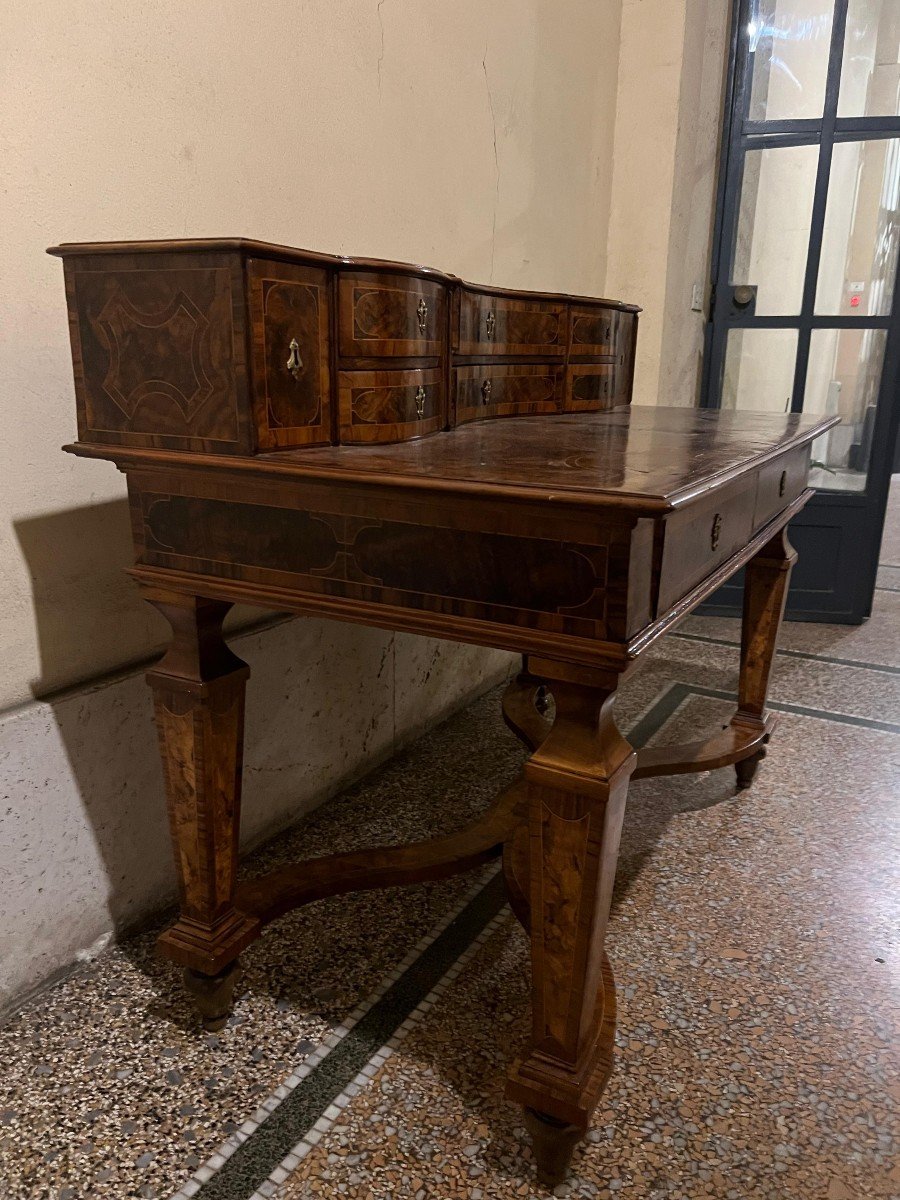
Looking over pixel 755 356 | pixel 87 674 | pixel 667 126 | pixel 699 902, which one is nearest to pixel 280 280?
pixel 87 674

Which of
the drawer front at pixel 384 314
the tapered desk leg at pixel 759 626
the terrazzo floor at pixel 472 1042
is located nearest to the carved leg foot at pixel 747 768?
the tapered desk leg at pixel 759 626

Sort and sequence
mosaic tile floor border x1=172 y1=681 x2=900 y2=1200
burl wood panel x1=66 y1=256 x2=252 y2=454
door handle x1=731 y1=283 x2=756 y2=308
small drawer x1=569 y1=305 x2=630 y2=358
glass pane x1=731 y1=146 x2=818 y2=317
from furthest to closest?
door handle x1=731 y1=283 x2=756 y2=308 < glass pane x1=731 y1=146 x2=818 y2=317 < small drawer x1=569 y1=305 x2=630 y2=358 < mosaic tile floor border x1=172 y1=681 x2=900 y2=1200 < burl wood panel x1=66 y1=256 x2=252 y2=454

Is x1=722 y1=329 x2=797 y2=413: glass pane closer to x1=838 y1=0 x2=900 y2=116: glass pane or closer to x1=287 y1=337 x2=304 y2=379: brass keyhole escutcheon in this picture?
x1=838 y1=0 x2=900 y2=116: glass pane

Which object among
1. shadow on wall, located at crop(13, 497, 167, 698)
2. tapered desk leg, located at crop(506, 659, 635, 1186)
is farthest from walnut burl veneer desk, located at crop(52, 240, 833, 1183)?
shadow on wall, located at crop(13, 497, 167, 698)

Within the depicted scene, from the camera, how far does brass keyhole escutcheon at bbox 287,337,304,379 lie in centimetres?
120

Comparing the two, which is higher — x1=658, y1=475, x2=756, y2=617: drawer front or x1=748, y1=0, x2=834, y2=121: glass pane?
x1=748, y1=0, x2=834, y2=121: glass pane

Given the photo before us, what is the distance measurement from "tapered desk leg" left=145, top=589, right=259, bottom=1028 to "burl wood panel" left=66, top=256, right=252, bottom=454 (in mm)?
279

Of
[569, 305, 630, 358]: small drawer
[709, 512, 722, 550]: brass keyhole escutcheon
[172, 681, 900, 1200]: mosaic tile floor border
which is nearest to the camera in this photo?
[172, 681, 900, 1200]: mosaic tile floor border

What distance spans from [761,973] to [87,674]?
4.48ft

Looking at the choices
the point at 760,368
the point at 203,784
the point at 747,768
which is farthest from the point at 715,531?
the point at 760,368

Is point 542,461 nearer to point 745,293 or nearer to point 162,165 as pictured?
point 162,165

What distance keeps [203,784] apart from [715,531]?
88 centimetres

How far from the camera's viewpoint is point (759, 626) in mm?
2393

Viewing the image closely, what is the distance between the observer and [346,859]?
174 centimetres
